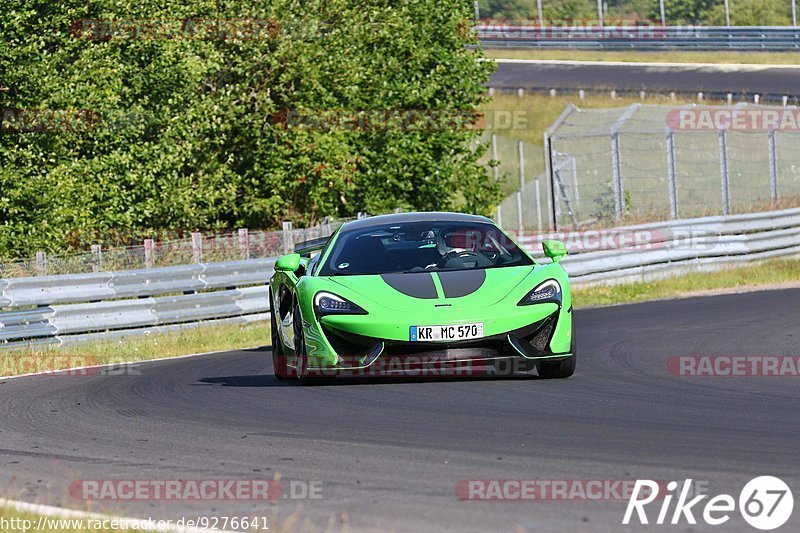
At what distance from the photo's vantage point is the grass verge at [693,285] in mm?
20891

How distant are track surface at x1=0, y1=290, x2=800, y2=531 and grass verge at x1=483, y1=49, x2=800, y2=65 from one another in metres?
43.2

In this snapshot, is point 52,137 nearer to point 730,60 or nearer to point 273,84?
point 273,84

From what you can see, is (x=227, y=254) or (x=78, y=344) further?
(x=227, y=254)

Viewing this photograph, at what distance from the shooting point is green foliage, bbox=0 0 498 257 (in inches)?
948

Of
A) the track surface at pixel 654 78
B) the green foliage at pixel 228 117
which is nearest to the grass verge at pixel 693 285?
the green foliage at pixel 228 117

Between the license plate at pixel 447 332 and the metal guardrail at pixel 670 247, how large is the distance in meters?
11.6

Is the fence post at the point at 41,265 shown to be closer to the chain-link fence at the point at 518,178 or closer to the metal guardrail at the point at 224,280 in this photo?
the metal guardrail at the point at 224,280

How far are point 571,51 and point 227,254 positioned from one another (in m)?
39.4

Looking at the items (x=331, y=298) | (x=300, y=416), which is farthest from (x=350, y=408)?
(x=331, y=298)

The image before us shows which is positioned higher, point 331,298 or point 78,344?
point 331,298

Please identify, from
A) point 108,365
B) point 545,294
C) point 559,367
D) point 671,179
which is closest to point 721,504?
Result: point 545,294

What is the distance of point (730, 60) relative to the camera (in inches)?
2111

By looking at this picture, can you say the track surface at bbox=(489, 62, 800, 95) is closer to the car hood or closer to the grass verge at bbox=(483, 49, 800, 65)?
the grass verge at bbox=(483, 49, 800, 65)

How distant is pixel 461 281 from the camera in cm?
1008
